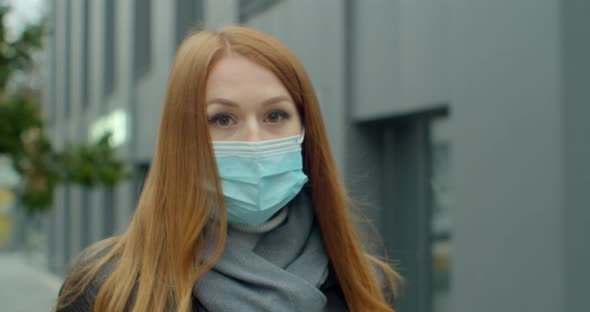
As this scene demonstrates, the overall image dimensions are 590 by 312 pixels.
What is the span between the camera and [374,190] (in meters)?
5.29

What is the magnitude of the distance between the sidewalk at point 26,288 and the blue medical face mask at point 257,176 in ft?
30.1

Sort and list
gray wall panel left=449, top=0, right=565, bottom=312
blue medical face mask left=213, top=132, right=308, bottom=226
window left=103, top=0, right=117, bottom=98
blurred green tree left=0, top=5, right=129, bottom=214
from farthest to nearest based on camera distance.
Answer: window left=103, top=0, right=117, bottom=98 < blurred green tree left=0, top=5, right=129, bottom=214 < gray wall panel left=449, top=0, right=565, bottom=312 < blue medical face mask left=213, top=132, right=308, bottom=226

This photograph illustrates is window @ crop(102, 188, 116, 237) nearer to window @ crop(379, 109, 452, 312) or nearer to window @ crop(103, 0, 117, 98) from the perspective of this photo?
window @ crop(103, 0, 117, 98)

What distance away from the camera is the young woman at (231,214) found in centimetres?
177

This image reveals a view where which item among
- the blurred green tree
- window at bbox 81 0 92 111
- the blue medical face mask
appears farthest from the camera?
window at bbox 81 0 92 111

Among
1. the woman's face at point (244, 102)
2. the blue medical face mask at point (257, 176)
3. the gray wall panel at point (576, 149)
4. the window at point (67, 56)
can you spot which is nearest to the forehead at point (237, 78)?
the woman's face at point (244, 102)

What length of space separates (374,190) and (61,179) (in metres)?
4.83

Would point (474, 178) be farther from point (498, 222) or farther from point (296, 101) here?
point (296, 101)

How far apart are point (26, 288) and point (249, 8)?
12054 millimetres

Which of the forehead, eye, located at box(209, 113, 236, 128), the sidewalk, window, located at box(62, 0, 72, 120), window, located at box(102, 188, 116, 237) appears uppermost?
window, located at box(62, 0, 72, 120)

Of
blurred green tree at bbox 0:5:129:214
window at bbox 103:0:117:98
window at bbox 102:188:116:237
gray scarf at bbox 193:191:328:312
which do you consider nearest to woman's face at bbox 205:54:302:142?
gray scarf at bbox 193:191:328:312

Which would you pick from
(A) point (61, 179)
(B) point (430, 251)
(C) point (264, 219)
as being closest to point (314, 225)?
(C) point (264, 219)

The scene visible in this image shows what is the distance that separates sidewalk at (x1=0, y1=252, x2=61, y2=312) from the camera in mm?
13564

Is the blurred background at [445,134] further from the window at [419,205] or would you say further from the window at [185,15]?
the window at [185,15]
